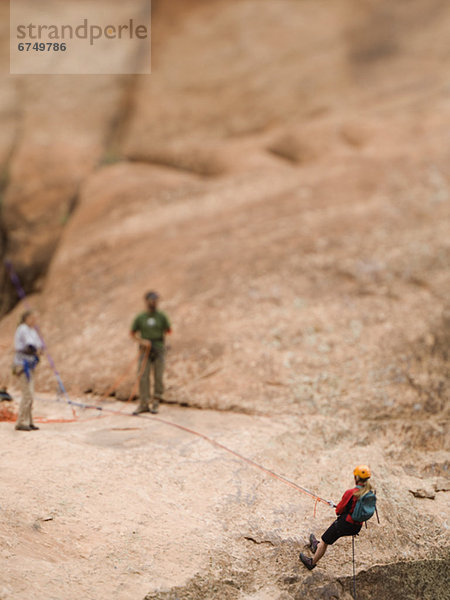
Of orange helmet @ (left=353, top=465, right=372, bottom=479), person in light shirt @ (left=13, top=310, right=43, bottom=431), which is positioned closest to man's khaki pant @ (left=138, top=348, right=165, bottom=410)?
person in light shirt @ (left=13, top=310, right=43, bottom=431)

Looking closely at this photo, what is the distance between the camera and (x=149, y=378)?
8859 mm

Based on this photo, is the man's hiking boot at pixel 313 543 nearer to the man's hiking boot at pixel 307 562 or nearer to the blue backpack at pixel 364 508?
the man's hiking boot at pixel 307 562

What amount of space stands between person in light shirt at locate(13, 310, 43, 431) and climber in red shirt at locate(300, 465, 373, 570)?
A: 14.1 feet

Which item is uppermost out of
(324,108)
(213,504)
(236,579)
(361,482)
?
(324,108)

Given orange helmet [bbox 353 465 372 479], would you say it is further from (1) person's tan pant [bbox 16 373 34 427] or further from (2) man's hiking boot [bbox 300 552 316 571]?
(1) person's tan pant [bbox 16 373 34 427]

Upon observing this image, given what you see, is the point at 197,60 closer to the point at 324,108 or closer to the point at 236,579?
the point at 324,108

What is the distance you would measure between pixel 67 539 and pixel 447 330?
7.67 m

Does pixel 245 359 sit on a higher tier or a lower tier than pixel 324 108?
lower

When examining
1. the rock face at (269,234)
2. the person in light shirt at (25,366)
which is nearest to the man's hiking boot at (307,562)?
the rock face at (269,234)

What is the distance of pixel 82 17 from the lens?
19969 millimetres

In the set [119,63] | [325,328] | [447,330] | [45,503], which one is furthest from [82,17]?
[45,503]

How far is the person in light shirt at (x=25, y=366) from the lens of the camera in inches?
293

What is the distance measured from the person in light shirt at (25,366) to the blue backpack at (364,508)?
4.63m

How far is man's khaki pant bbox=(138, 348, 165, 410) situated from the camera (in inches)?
347
